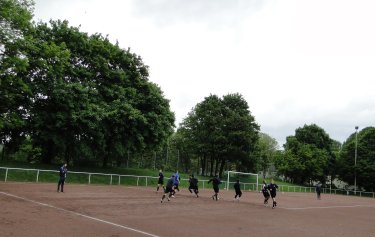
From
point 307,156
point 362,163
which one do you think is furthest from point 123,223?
point 362,163

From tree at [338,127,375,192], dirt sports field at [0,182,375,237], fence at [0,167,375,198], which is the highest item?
tree at [338,127,375,192]

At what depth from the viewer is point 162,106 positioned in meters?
37.2

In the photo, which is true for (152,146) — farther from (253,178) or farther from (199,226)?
(199,226)

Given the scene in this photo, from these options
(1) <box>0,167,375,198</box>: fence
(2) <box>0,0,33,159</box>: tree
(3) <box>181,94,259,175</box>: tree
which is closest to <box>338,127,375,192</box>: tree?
(3) <box>181,94,259,175</box>: tree

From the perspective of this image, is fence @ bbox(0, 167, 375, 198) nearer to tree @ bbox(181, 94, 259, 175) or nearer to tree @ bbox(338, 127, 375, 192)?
tree @ bbox(181, 94, 259, 175)

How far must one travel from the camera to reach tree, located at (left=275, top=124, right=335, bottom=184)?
72750 mm

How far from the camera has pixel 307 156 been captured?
72.6m

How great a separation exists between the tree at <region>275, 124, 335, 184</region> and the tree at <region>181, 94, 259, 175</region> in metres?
18.7

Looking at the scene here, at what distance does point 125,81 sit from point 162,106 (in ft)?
15.1

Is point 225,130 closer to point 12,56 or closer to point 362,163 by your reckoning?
point 362,163

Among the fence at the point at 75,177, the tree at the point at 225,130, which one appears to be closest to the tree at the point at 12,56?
the fence at the point at 75,177

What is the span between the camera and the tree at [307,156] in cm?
7275

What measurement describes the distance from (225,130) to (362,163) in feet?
98.7

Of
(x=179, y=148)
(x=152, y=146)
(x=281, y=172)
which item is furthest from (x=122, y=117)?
(x=281, y=172)
